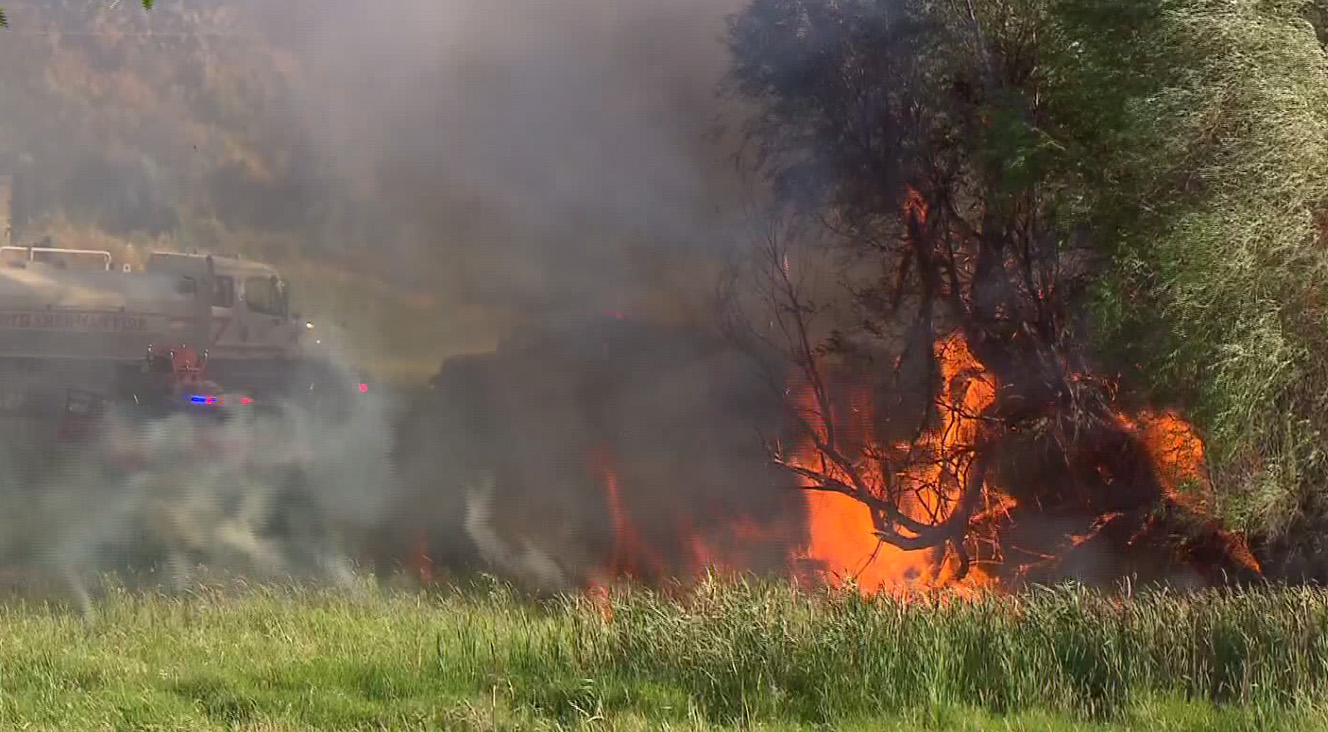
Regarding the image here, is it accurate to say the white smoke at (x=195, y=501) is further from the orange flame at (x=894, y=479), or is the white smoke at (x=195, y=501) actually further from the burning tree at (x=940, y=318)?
the burning tree at (x=940, y=318)

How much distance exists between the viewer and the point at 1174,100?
7.62 meters

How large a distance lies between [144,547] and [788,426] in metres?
5.86

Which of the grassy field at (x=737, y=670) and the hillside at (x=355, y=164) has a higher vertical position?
the hillside at (x=355, y=164)

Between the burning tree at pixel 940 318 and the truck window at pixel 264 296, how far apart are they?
4388 mm

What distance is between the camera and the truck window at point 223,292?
11180 millimetres

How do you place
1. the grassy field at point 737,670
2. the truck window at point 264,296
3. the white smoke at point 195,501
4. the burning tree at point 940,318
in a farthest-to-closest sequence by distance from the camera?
the truck window at point 264,296
the white smoke at point 195,501
the burning tree at point 940,318
the grassy field at point 737,670

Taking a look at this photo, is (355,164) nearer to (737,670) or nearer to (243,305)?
(243,305)

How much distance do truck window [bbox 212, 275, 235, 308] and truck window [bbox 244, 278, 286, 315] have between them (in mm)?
122

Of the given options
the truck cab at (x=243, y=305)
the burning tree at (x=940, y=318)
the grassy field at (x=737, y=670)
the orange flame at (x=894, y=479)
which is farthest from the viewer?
the truck cab at (x=243, y=305)

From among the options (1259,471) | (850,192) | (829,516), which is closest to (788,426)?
(829,516)

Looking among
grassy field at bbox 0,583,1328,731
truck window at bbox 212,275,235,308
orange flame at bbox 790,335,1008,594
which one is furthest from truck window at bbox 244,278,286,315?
orange flame at bbox 790,335,1008,594

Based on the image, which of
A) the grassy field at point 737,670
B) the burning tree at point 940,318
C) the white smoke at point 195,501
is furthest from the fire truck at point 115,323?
the burning tree at point 940,318

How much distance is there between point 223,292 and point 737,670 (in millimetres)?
7124

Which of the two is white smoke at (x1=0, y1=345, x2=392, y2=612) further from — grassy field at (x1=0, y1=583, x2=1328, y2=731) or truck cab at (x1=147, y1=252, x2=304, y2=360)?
grassy field at (x1=0, y1=583, x2=1328, y2=731)
